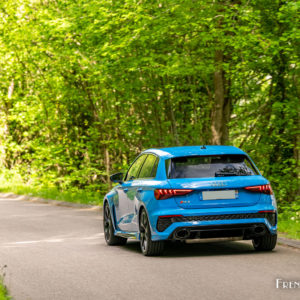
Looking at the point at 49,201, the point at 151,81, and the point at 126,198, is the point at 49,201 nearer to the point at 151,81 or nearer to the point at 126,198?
the point at 151,81

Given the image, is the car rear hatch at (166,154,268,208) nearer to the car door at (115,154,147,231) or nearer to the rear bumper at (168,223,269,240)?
the rear bumper at (168,223,269,240)

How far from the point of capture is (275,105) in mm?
18031

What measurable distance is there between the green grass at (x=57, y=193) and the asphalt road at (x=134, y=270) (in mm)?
9096

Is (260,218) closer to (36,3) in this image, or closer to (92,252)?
(92,252)

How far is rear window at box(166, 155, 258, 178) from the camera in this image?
10.5 meters

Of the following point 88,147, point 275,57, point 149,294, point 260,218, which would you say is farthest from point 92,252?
point 88,147

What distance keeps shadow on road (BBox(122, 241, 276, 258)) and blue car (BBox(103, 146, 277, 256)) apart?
358 mm

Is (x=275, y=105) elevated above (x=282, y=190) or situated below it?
above

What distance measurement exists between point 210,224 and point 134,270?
4.48 feet

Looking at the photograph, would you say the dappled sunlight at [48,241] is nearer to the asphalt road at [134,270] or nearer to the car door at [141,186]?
the asphalt road at [134,270]

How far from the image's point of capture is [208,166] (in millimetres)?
10617

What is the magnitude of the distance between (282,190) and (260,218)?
8.92 metres

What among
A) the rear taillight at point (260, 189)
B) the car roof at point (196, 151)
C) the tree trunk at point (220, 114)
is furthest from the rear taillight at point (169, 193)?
the tree trunk at point (220, 114)

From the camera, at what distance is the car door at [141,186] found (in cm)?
1089
